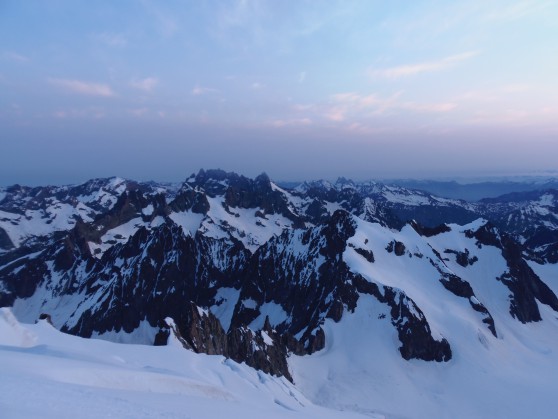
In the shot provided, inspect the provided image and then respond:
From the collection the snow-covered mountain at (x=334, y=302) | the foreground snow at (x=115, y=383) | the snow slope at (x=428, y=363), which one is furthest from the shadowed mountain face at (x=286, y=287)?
the foreground snow at (x=115, y=383)

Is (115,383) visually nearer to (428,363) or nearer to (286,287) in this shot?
(428,363)

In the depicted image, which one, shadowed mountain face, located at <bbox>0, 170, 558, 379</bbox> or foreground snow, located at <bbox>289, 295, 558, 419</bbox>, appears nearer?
foreground snow, located at <bbox>289, 295, 558, 419</bbox>

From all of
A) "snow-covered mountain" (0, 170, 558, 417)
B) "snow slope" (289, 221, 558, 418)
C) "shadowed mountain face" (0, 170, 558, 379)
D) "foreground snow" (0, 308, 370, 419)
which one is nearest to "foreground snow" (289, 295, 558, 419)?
"snow slope" (289, 221, 558, 418)

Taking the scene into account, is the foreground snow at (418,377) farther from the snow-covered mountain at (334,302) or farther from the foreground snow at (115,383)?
the foreground snow at (115,383)

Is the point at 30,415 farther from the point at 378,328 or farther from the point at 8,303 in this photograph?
the point at 8,303

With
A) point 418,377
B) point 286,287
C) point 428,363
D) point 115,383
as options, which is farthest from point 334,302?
point 115,383

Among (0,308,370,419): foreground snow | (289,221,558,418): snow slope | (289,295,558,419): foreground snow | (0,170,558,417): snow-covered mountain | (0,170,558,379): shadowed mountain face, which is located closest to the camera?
(0,308,370,419): foreground snow

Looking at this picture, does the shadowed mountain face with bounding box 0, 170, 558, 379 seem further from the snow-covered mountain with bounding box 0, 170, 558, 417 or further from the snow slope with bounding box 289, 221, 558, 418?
the snow slope with bounding box 289, 221, 558, 418

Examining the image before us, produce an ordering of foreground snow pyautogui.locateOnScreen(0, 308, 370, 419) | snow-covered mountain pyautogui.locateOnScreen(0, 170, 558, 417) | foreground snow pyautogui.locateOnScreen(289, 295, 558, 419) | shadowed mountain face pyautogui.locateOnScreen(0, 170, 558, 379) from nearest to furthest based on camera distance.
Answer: foreground snow pyautogui.locateOnScreen(0, 308, 370, 419) < foreground snow pyautogui.locateOnScreen(289, 295, 558, 419) < snow-covered mountain pyautogui.locateOnScreen(0, 170, 558, 417) < shadowed mountain face pyautogui.locateOnScreen(0, 170, 558, 379)

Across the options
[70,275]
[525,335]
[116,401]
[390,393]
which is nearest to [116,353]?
[116,401]
